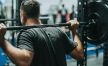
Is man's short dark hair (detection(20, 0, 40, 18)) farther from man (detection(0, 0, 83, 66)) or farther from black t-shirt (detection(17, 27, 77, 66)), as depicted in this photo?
black t-shirt (detection(17, 27, 77, 66))

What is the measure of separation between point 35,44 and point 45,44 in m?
0.10

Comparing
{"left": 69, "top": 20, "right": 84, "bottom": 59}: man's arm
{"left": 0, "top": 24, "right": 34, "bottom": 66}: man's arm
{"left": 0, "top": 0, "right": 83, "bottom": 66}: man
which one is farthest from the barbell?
{"left": 0, "top": 24, "right": 34, "bottom": 66}: man's arm

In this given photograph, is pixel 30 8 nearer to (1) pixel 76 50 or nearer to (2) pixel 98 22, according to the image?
(1) pixel 76 50

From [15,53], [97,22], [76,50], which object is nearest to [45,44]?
[15,53]

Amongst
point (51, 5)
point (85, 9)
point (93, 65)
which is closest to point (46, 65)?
point (85, 9)

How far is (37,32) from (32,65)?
0.26 m

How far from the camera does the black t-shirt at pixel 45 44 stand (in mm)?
2292

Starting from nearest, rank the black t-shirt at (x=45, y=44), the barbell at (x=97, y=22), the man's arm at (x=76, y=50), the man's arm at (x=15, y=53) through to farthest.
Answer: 1. the man's arm at (x=15, y=53)
2. the black t-shirt at (x=45, y=44)
3. the man's arm at (x=76, y=50)
4. the barbell at (x=97, y=22)

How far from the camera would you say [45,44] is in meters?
2.37

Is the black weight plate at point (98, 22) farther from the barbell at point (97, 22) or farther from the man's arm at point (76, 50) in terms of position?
the man's arm at point (76, 50)

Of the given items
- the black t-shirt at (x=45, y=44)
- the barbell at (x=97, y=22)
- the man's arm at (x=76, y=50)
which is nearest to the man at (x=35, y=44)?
the black t-shirt at (x=45, y=44)

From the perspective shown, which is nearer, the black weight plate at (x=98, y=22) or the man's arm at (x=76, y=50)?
the man's arm at (x=76, y=50)

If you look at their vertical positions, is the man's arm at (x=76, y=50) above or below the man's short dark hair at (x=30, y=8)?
below

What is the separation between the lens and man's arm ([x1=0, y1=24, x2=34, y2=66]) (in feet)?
7.05
